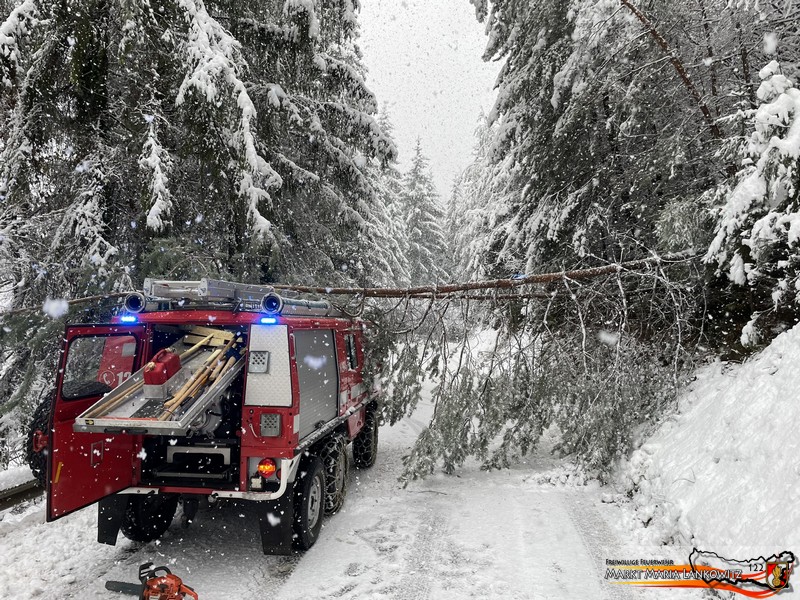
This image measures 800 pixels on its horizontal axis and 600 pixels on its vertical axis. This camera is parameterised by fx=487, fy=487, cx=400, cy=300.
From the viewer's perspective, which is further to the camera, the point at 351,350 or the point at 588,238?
the point at 588,238

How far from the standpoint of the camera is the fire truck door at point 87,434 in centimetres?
455

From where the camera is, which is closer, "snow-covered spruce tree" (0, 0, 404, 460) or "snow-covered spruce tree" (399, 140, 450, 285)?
"snow-covered spruce tree" (0, 0, 404, 460)

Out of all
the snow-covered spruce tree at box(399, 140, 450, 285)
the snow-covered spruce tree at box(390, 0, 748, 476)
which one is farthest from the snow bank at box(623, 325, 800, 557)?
the snow-covered spruce tree at box(399, 140, 450, 285)

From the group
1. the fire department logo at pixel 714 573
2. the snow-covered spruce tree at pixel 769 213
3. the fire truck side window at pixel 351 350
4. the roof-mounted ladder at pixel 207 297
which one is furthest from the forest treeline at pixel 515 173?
the roof-mounted ladder at pixel 207 297

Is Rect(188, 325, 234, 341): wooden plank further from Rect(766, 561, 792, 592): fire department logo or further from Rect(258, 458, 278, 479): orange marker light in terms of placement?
Rect(766, 561, 792, 592): fire department logo

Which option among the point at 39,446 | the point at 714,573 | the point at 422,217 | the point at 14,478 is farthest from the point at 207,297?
the point at 422,217

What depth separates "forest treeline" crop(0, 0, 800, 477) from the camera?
272 inches

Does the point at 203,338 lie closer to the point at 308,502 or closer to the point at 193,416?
the point at 193,416

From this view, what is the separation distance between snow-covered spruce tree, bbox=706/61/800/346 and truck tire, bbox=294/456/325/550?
5229 mm

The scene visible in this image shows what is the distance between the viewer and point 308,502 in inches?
207

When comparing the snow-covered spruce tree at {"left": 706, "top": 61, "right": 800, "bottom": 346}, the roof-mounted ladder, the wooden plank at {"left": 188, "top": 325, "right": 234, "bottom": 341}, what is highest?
the snow-covered spruce tree at {"left": 706, "top": 61, "right": 800, "bottom": 346}

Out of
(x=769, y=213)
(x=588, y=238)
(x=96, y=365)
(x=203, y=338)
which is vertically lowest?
(x=96, y=365)

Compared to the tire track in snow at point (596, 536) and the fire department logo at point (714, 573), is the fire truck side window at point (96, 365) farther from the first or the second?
the fire department logo at point (714, 573)

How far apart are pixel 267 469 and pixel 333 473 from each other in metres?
1.50
